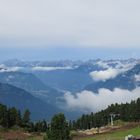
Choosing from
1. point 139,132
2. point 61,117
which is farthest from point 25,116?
point 61,117

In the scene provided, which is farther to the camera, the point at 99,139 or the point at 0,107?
the point at 0,107

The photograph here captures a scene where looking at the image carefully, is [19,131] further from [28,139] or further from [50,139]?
[50,139]

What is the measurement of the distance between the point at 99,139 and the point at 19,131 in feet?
127

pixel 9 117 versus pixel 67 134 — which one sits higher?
pixel 9 117

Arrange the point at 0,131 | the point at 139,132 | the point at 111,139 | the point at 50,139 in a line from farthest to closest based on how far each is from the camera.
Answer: the point at 0,131 < the point at 139,132 < the point at 111,139 < the point at 50,139

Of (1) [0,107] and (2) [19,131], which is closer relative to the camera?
(2) [19,131]

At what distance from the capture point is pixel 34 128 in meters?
182

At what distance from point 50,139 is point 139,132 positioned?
71845 mm

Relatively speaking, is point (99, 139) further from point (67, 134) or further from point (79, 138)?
point (67, 134)

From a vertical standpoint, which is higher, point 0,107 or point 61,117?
point 0,107

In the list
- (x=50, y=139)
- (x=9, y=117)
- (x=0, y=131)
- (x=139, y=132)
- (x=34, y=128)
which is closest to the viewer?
(x=50, y=139)

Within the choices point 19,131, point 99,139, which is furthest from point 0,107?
point 99,139

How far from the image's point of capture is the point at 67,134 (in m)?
68.6

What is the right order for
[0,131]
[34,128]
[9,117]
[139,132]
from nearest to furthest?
[139,132] → [0,131] → [9,117] → [34,128]
